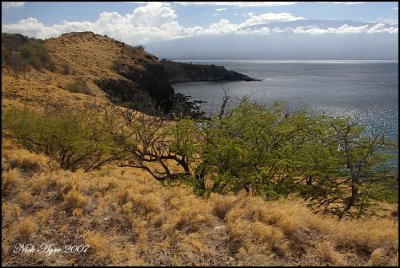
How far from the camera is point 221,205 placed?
10.4 meters

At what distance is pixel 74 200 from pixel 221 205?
4.59 metres

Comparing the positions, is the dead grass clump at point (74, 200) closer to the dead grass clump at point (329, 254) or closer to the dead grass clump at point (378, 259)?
the dead grass clump at point (329, 254)

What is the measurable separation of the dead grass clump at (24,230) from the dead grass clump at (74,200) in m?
1.40

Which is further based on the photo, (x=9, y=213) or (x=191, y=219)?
(x=191, y=219)

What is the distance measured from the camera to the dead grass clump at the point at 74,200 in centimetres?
1020

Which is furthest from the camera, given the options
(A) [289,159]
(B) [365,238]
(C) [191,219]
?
(A) [289,159]

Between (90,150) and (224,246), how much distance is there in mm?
10928

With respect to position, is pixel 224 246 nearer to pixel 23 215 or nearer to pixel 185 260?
pixel 185 260

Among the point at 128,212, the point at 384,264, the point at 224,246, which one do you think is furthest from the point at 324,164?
the point at 128,212

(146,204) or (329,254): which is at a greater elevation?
(146,204)

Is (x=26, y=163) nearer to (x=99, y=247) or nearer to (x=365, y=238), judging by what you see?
(x=99, y=247)

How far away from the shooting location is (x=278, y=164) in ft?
43.9

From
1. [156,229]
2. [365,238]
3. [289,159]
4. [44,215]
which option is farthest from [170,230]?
[289,159]

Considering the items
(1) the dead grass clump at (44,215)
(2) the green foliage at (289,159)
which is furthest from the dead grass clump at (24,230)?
(2) the green foliage at (289,159)
